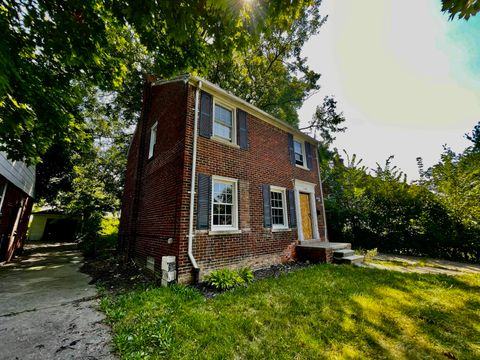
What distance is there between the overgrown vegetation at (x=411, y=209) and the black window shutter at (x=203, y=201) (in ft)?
31.3

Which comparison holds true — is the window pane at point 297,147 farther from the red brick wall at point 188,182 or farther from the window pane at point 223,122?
the window pane at point 223,122

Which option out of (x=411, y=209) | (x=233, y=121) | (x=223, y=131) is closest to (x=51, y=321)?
(x=223, y=131)

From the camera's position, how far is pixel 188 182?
6.25 m

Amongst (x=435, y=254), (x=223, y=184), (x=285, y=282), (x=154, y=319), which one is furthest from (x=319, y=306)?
(x=435, y=254)

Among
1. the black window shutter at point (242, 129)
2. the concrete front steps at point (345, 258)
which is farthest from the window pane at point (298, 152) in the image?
the concrete front steps at point (345, 258)

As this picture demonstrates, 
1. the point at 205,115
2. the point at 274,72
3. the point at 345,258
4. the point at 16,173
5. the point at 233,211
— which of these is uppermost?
the point at 274,72

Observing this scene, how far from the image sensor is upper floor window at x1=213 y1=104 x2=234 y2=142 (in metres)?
7.71

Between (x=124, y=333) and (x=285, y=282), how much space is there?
156 inches

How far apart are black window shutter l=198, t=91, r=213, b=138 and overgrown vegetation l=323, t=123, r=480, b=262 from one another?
9.56m

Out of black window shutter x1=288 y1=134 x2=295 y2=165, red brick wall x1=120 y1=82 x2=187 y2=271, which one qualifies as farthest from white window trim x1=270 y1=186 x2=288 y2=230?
red brick wall x1=120 y1=82 x2=187 y2=271

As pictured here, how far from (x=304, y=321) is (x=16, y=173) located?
13.2m

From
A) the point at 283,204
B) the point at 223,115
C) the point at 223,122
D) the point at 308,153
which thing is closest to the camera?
the point at 223,122

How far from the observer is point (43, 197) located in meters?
19.7

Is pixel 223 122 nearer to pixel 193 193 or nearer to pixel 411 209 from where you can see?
pixel 193 193
